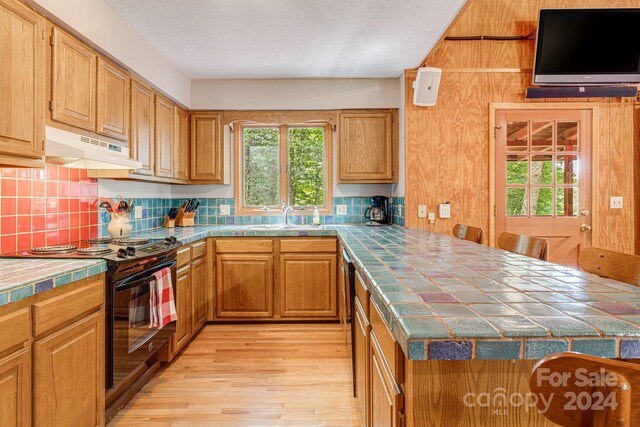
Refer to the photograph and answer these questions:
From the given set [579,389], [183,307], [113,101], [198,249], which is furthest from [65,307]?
[579,389]

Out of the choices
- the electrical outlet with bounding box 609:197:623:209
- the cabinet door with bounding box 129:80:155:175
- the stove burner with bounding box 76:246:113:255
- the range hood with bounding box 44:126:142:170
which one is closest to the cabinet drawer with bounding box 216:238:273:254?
the cabinet door with bounding box 129:80:155:175

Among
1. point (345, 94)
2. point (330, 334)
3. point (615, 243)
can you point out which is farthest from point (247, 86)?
point (615, 243)

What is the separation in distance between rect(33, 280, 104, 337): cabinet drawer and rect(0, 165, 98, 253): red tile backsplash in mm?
640

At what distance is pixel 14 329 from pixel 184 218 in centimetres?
249

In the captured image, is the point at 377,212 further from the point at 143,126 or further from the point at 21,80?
the point at 21,80

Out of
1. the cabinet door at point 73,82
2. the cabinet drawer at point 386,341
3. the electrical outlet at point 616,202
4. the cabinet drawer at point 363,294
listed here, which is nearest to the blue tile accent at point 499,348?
the cabinet drawer at point 386,341

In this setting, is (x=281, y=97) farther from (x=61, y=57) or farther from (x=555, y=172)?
(x=555, y=172)

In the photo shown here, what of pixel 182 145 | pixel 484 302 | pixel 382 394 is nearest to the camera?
pixel 484 302

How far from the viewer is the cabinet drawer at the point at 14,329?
3.95 ft

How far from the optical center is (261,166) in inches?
159

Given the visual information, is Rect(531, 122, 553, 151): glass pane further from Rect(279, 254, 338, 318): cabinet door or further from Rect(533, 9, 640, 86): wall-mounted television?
Rect(279, 254, 338, 318): cabinet door

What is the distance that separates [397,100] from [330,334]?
2304 millimetres

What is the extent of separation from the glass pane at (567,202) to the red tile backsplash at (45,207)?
3.91 meters

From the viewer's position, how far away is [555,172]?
344 centimetres
